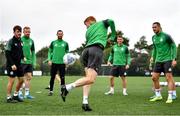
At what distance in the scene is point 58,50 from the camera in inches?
613

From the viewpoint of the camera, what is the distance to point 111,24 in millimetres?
9883

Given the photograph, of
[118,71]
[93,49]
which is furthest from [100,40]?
[118,71]

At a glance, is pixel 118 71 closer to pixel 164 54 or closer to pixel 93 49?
pixel 164 54

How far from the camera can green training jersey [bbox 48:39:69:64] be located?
15.4 m

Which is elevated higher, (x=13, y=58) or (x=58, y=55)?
(x=58, y=55)

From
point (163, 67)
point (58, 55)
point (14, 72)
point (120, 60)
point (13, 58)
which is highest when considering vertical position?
point (58, 55)

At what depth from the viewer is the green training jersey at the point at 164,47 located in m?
12.5

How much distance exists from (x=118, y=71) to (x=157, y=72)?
3.96 metres

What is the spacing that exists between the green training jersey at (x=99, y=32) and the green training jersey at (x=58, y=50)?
18.1 ft

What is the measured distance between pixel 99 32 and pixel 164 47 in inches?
134

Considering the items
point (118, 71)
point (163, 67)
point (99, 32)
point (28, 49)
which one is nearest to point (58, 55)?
point (28, 49)

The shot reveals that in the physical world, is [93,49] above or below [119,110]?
above

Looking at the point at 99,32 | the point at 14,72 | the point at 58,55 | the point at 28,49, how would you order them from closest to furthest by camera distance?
the point at 99,32, the point at 14,72, the point at 28,49, the point at 58,55

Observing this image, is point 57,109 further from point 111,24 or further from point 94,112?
point 111,24
